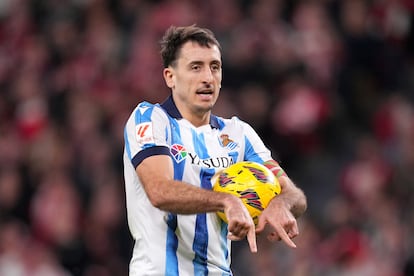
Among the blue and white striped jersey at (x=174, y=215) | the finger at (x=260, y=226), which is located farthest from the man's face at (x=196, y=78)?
the finger at (x=260, y=226)

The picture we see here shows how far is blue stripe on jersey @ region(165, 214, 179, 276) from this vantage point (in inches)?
235

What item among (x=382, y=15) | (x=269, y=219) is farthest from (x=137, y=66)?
(x=269, y=219)

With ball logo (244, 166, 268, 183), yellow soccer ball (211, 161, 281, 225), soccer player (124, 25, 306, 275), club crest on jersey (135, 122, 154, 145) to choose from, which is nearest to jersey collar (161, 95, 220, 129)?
soccer player (124, 25, 306, 275)

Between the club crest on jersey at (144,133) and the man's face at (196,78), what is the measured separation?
37cm

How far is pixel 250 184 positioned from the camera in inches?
226

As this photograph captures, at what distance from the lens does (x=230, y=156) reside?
20.6ft

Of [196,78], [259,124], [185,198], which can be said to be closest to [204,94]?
[196,78]

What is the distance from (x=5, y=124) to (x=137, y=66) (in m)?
1.97

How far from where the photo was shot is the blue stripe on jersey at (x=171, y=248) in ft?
19.6

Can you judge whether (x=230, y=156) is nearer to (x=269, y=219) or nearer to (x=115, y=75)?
(x=269, y=219)

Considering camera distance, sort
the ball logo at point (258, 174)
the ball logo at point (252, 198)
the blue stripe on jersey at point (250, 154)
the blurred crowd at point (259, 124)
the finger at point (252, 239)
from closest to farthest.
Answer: the finger at point (252, 239), the ball logo at point (252, 198), the ball logo at point (258, 174), the blue stripe on jersey at point (250, 154), the blurred crowd at point (259, 124)

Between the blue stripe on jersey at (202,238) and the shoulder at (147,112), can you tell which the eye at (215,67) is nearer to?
the shoulder at (147,112)

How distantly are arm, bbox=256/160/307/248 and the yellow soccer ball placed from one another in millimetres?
72

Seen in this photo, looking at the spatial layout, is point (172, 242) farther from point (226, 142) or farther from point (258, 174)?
point (226, 142)
